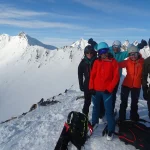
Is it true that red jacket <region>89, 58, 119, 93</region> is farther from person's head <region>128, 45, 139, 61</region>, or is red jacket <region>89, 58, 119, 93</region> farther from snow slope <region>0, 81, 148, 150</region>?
snow slope <region>0, 81, 148, 150</region>

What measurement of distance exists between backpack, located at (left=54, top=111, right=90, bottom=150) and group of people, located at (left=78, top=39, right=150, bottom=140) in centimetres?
66

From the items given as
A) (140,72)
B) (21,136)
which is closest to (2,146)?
(21,136)

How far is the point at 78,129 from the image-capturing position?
27.8 feet

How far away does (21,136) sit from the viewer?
9.91 m

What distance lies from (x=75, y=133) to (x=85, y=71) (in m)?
2.43

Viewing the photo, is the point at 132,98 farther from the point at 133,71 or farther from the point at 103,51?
the point at 103,51

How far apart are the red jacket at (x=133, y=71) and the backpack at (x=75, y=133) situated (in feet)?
7.02

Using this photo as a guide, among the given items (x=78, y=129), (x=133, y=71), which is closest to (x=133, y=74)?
(x=133, y=71)

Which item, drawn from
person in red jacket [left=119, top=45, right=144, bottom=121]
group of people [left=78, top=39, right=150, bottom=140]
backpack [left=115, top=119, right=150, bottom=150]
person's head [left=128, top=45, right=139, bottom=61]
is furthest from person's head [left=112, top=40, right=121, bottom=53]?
backpack [left=115, top=119, right=150, bottom=150]

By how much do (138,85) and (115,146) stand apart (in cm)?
238

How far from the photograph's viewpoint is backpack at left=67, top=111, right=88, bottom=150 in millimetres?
8265

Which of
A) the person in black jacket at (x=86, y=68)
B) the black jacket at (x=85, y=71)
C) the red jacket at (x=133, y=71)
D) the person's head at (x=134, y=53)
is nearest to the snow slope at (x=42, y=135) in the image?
the person in black jacket at (x=86, y=68)

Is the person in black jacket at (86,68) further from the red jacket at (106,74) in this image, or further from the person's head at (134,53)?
the person's head at (134,53)

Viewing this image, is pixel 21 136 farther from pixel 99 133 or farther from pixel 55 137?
pixel 99 133
